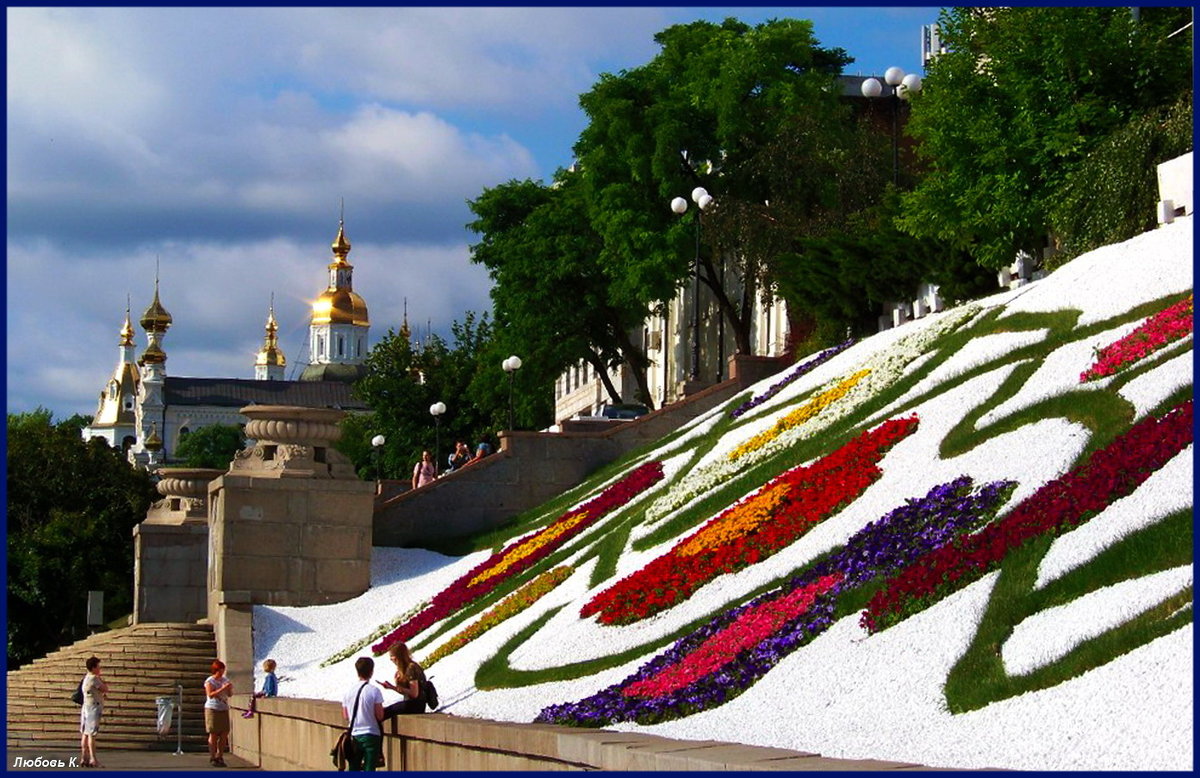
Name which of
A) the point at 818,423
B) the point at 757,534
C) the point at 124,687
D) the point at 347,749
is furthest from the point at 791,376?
the point at 347,749

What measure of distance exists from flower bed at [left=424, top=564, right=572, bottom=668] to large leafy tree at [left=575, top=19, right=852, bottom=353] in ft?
81.2

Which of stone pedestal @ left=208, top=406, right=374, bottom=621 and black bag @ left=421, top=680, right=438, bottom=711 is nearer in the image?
black bag @ left=421, top=680, right=438, bottom=711

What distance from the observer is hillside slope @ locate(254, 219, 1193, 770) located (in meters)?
16.7

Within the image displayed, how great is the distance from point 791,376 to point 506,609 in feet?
45.5

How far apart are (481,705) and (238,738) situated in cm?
769

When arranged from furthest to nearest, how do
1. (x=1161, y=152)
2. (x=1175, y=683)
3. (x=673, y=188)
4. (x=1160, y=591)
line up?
(x=673, y=188) < (x=1161, y=152) < (x=1160, y=591) < (x=1175, y=683)

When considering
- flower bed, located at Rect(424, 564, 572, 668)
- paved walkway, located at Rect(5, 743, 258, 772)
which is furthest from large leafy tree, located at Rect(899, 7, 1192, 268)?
paved walkway, located at Rect(5, 743, 258, 772)

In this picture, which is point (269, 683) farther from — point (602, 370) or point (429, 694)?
point (602, 370)

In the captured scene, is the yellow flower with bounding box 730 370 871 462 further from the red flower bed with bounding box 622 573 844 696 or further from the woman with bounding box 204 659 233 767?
the red flower bed with bounding box 622 573 844 696

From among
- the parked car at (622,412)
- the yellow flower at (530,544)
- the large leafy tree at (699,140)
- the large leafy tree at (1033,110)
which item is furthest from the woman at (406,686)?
the large leafy tree at (699,140)

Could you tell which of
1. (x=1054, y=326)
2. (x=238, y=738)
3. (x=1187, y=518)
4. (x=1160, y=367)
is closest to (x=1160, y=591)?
(x=1187, y=518)

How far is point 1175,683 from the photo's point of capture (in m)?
15.3

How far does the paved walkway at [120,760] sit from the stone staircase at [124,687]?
781 millimetres

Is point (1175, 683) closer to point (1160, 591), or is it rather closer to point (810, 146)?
point (1160, 591)
